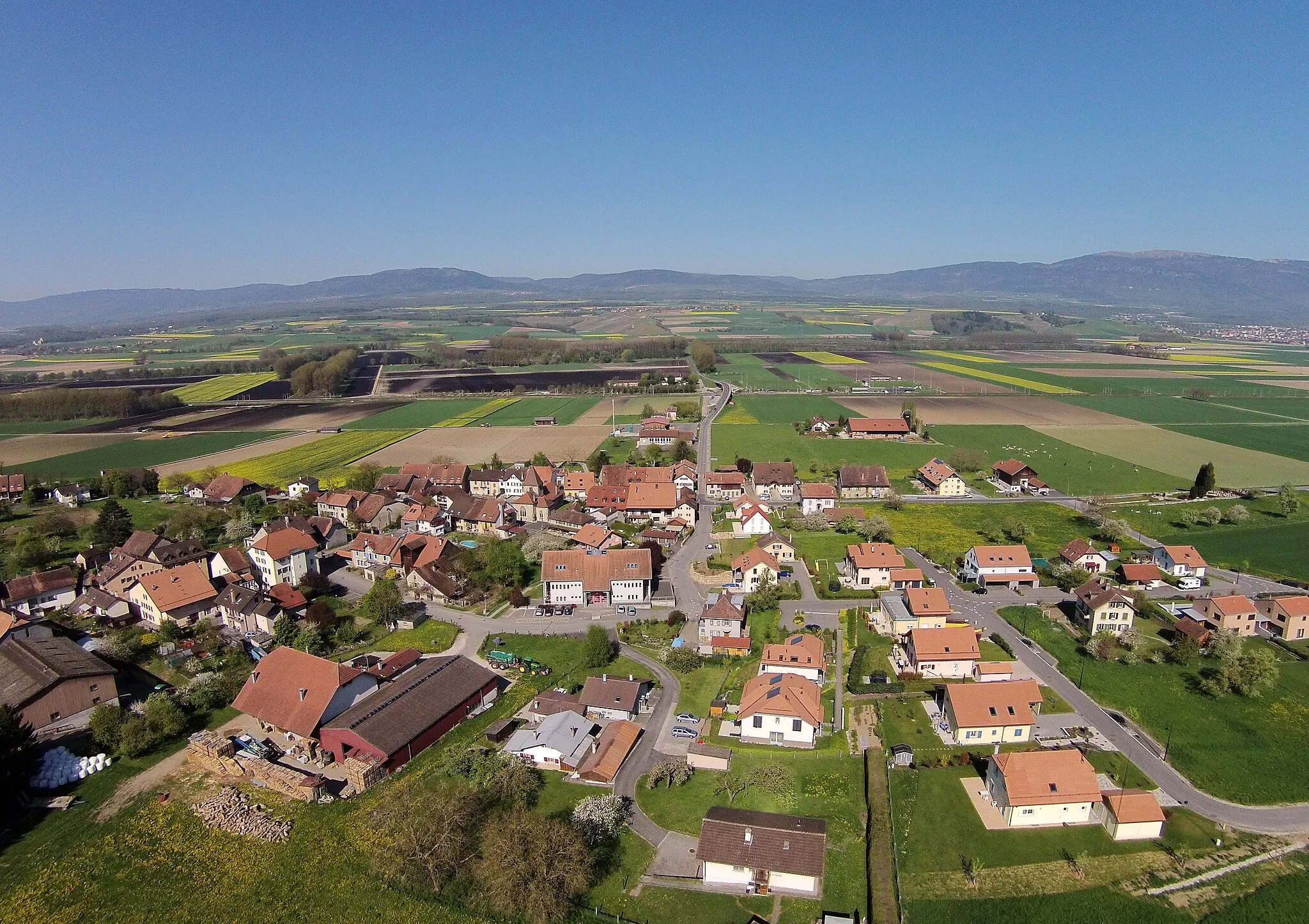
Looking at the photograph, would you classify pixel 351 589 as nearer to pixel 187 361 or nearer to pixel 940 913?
pixel 940 913

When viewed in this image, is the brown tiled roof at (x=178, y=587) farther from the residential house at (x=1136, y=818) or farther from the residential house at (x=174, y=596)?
the residential house at (x=1136, y=818)

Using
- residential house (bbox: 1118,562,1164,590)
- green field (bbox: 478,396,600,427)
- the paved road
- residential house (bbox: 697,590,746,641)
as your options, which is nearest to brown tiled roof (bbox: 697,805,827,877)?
the paved road

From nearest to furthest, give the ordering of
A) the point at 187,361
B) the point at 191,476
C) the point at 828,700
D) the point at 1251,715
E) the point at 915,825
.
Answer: the point at 915,825 < the point at 1251,715 < the point at 828,700 < the point at 191,476 < the point at 187,361

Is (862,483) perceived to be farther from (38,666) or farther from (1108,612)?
(38,666)

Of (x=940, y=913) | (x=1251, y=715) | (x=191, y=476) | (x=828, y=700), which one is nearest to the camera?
(x=940, y=913)

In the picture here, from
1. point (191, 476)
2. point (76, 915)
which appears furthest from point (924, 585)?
point (191, 476)

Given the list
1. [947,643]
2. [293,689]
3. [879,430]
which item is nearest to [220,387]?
[879,430]

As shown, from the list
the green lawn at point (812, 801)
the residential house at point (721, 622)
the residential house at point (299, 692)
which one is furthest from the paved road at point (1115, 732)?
the residential house at point (299, 692)
